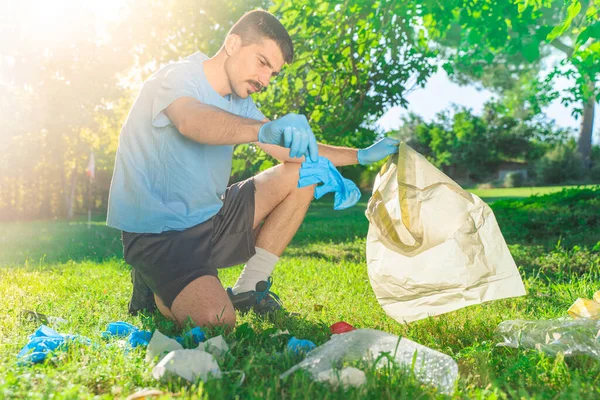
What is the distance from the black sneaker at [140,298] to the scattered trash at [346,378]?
151 cm

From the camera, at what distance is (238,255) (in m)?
3.22

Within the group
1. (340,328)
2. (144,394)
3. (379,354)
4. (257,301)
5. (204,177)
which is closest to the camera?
(144,394)

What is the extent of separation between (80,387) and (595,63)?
282 inches

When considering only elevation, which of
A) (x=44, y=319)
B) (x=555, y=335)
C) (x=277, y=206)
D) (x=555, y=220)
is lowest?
(x=44, y=319)

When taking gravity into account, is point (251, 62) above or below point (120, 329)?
above

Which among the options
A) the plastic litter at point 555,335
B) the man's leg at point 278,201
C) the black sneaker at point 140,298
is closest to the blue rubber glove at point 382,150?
the man's leg at point 278,201

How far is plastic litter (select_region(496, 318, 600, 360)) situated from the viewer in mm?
2123

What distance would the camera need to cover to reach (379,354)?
1.98 metres

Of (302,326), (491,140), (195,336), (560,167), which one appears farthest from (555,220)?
(491,140)

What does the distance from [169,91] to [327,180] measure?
0.88m

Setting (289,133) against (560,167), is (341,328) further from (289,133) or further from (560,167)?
(560,167)

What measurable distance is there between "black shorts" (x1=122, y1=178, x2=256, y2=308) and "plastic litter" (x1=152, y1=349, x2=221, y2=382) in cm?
82

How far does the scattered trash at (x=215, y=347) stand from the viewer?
2.02 meters

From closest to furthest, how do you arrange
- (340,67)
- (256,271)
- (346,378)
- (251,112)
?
(346,378) < (256,271) < (251,112) < (340,67)
